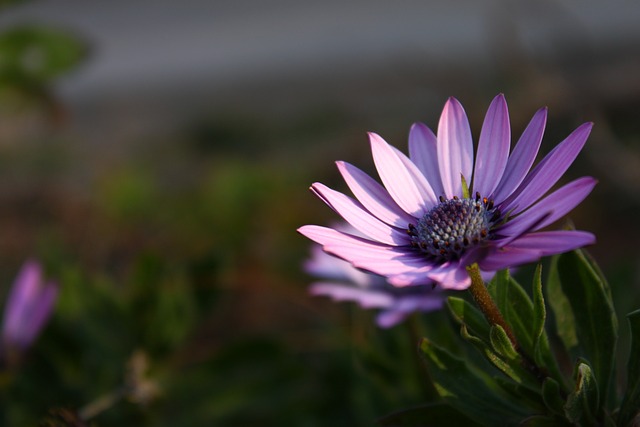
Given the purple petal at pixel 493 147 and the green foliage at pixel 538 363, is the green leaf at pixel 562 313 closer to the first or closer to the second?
the green foliage at pixel 538 363

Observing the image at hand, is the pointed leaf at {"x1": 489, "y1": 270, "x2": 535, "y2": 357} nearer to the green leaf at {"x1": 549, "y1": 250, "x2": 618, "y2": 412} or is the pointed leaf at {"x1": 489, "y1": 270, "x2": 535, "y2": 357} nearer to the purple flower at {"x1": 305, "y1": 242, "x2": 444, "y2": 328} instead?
the green leaf at {"x1": 549, "y1": 250, "x2": 618, "y2": 412}

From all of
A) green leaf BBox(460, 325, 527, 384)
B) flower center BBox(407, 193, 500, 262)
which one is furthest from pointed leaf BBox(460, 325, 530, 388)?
flower center BBox(407, 193, 500, 262)

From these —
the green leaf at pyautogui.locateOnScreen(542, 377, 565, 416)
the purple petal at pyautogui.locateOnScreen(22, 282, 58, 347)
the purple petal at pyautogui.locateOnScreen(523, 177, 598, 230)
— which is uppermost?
the purple petal at pyautogui.locateOnScreen(22, 282, 58, 347)

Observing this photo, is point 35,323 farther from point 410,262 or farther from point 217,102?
point 217,102

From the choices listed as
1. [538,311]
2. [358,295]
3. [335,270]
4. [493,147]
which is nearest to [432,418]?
[538,311]

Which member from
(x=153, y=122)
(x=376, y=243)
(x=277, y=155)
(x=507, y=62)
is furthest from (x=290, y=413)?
(x=153, y=122)

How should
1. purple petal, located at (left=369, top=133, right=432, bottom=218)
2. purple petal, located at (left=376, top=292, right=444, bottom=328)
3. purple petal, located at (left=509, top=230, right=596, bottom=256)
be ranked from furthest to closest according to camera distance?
purple petal, located at (left=376, top=292, right=444, bottom=328) → purple petal, located at (left=369, top=133, right=432, bottom=218) → purple petal, located at (left=509, top=230, right=596, bottom=256)

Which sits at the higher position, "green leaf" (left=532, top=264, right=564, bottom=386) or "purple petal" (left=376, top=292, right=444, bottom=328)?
"purple petal" (left=376, top=292, right=444, bottom=328)

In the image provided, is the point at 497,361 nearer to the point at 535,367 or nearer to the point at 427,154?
the point at 535,367
